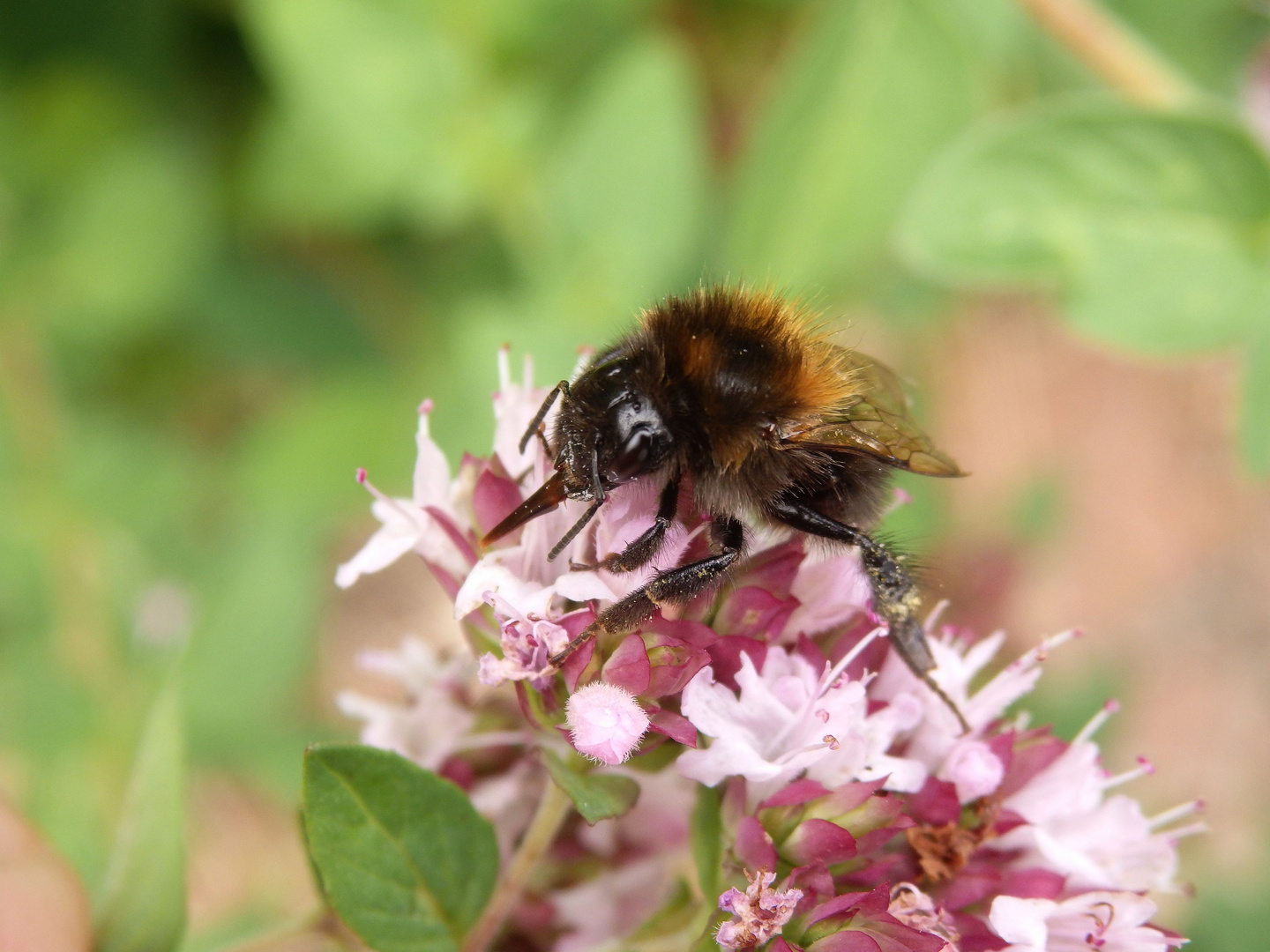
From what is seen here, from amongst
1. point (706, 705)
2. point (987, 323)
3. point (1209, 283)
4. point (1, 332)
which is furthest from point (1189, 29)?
point (1, 332)

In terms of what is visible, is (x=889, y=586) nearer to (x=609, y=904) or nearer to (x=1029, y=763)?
(x=1029, y=763)

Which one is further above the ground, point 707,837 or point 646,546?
point 646,546

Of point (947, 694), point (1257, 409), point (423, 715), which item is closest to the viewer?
point (947, 694)

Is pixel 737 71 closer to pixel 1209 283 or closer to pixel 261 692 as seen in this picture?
pixel 1209 283

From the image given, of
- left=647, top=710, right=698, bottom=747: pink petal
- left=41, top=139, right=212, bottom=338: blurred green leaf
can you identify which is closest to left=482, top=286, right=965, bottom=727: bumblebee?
left=647, top=710, right=698, bottom=747: pink petal

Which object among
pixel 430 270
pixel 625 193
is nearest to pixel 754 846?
pixel 625 193

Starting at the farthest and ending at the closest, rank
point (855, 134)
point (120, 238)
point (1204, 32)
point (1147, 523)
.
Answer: point (1147, 523) → point (1204, 32) → point (120, 238) → point (855, 134)

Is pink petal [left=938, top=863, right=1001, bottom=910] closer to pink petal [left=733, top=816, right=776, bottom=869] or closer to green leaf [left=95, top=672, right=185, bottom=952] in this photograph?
pink petal [left=733, top=816, right=776, bottom=869]
